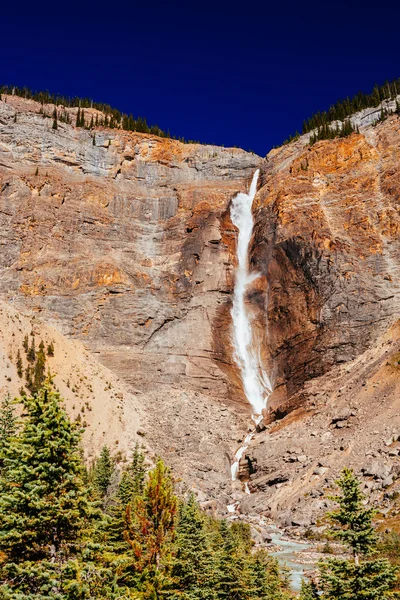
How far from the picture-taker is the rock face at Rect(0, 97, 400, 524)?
45.1 meters

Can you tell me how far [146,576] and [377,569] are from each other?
18.5ft

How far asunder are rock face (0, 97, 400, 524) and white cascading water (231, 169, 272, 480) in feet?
3.71

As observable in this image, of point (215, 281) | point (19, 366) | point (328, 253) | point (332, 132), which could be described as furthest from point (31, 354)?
point (332, 132)

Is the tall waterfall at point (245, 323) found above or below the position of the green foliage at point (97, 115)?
below

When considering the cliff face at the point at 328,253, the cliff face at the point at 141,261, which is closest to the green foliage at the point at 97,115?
the cliff face at the point at 141,261

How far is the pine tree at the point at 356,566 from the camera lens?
10.5 meters

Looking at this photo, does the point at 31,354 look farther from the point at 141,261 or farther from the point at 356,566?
the point at 356,566

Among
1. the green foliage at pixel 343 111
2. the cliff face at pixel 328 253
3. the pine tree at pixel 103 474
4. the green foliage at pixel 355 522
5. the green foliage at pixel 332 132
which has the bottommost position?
the green foliage at pixel 355 522

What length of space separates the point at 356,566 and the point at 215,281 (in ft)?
186

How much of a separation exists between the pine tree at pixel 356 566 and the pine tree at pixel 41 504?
577 cm

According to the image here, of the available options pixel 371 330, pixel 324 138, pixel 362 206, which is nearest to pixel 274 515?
pixel 371 330

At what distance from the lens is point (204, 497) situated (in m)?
40.0

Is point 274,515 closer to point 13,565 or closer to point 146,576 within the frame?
point 146,576

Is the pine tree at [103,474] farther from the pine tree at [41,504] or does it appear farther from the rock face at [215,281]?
the pine tree at [41,504]
